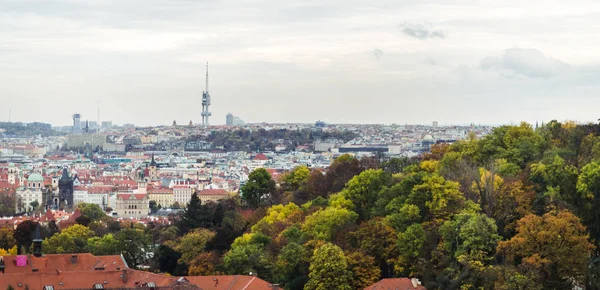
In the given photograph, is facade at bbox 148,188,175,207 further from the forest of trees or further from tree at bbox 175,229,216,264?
tree at bbox 175,229,216,264

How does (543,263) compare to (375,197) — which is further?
(375,197)

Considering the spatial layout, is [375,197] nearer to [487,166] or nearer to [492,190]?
[487,166]

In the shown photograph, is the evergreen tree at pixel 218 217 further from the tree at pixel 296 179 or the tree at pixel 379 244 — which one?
the tree at pixel 379 244

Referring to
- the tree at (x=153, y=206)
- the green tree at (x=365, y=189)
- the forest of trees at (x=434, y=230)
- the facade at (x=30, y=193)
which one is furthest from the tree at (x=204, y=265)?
the tree at (x=153, y=206)

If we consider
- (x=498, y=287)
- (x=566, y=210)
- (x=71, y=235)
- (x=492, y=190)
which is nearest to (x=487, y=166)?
(x=492, y=190)

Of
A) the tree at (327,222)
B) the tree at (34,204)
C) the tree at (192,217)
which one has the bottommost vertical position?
the tree at (34,204)

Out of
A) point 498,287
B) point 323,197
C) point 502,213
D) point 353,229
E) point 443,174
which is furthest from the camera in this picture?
point 323,197

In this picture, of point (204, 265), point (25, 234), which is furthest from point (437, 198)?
point (25, 234)
